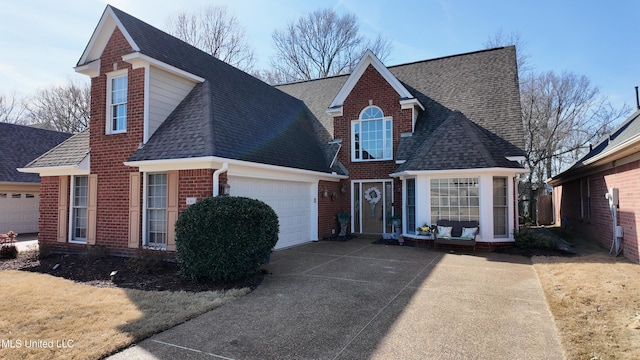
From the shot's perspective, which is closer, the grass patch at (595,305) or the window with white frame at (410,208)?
the grass patch at (595,305)

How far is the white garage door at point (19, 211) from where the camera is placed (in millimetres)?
17125

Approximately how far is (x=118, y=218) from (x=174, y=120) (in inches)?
128

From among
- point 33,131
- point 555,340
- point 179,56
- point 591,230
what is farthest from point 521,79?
point 33,131

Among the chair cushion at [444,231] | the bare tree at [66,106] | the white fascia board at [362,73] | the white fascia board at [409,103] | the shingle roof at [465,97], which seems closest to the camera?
the chair cushion at [444,231]

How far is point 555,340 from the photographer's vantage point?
14.9ft

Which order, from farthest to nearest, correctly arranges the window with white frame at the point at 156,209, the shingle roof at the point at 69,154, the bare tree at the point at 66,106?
the bare tree at the point at 66,106 < the shingle roof at the point at 69,154 < the window with white frame at the point at 156,209

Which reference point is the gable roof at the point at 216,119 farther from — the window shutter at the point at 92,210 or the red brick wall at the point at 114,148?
the window shutter at the point at 92,210

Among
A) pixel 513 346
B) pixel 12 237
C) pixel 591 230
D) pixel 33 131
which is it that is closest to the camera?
pixel 513 346

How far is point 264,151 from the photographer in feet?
36.4

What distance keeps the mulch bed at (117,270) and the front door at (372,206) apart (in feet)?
26.2

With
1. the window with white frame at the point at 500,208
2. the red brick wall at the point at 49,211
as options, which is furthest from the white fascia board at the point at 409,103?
the red brick wall at the point at 49,211

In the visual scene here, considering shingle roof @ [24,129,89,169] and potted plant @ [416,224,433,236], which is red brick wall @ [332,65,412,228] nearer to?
potted plant @ [416,224,433,236]

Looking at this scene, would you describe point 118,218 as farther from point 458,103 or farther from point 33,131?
point 33,131

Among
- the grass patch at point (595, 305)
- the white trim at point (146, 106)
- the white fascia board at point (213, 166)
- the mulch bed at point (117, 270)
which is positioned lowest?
the mulch bed at point (117, 270)
